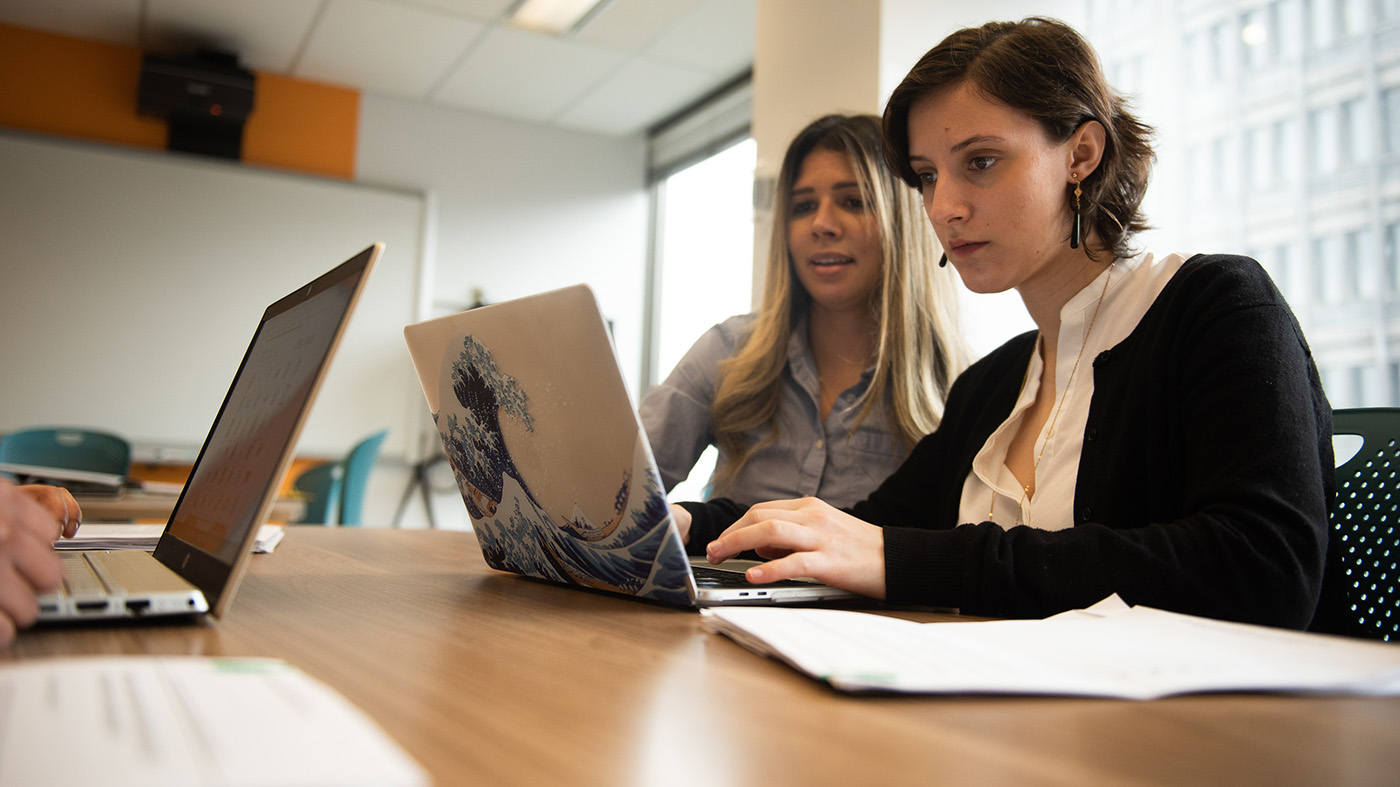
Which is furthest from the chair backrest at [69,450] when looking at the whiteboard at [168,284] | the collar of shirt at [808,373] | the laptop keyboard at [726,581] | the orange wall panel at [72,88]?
the laptop keyboard at [726,581]

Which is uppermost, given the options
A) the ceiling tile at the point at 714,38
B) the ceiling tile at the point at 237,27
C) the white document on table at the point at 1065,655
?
the ceiling tile at the point at 714,38

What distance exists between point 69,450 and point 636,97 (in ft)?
10.5

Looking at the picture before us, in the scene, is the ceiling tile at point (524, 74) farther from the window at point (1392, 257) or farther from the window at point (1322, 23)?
the window at point (1392, 257)

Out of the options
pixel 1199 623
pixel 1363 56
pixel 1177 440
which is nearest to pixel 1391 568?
pixel 1177 440

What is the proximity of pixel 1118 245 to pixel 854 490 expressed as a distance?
63 cm

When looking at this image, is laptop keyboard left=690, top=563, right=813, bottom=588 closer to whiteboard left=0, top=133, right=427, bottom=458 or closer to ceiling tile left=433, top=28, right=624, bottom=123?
ceiling tile left=433, top=28, right=624, bottom=123

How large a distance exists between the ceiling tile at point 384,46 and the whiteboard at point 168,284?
22.2 inches

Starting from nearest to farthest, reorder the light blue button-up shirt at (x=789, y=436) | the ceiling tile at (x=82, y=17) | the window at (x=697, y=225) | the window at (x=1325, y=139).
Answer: the light blue button-up shirt at (x=789, y=436), the window at (x=1325, y=139), the ceiling tile at (x=82, y=17), the window at (x=697, y=225)

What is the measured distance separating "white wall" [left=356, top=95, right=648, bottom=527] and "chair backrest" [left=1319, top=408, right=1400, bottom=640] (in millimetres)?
4504

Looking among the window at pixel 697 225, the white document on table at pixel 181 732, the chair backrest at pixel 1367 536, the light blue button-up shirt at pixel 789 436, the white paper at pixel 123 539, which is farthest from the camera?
the window at pixel 697 225

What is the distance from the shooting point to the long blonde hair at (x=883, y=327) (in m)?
1.66

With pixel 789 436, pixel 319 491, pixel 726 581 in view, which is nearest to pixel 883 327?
pixel 789 436

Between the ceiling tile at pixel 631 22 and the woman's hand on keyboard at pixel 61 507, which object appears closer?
the woman's hand on keyboard at pixel 61 507

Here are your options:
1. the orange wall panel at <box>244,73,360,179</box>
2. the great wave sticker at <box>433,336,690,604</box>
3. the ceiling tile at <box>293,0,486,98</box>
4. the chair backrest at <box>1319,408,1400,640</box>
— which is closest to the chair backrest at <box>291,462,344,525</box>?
the orange wall panel at <box>244,73,360,179</box>
